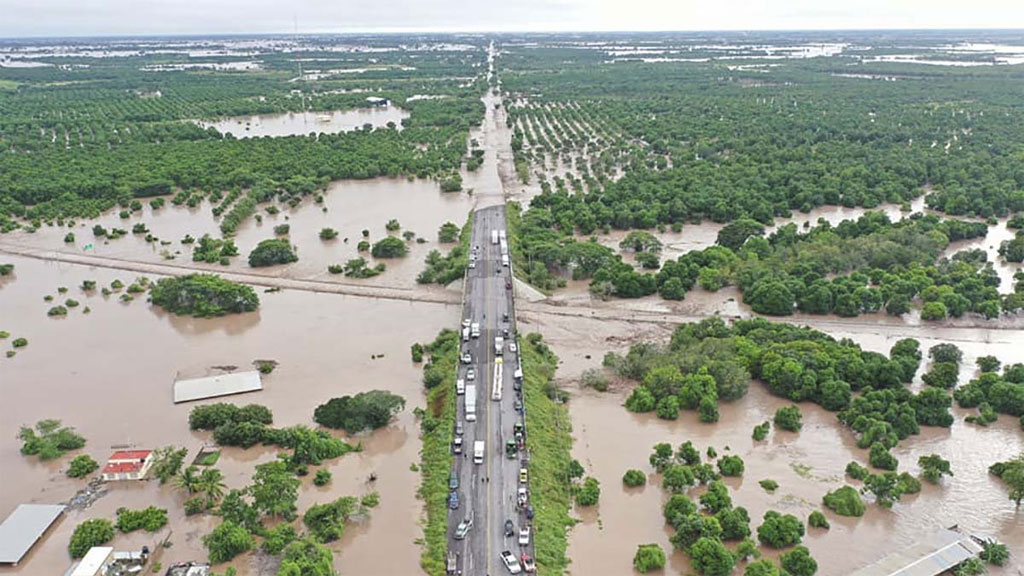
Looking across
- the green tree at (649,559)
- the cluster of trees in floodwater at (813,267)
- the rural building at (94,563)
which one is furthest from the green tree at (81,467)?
the cluster of trees in floodwater at (813,267)

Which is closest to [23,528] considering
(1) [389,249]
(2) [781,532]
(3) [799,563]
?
(2) [781,532]

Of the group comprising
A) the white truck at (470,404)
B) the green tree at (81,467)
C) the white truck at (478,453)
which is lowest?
the green tree at (81,467)

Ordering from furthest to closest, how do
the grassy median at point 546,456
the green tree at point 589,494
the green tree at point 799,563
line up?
the green tree at point 589,494, the grassy median at point 546,456, the green tree at point 799,563

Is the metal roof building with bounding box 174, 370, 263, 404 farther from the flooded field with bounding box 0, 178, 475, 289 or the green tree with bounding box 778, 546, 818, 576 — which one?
the green tree with bounding box 778, 546, 818, 576

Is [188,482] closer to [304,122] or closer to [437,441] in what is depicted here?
[437,441]

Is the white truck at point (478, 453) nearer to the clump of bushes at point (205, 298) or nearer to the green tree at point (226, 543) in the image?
the green tree at point (226, 543)

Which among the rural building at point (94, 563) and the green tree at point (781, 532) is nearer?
the rural building at point (94, 563)
